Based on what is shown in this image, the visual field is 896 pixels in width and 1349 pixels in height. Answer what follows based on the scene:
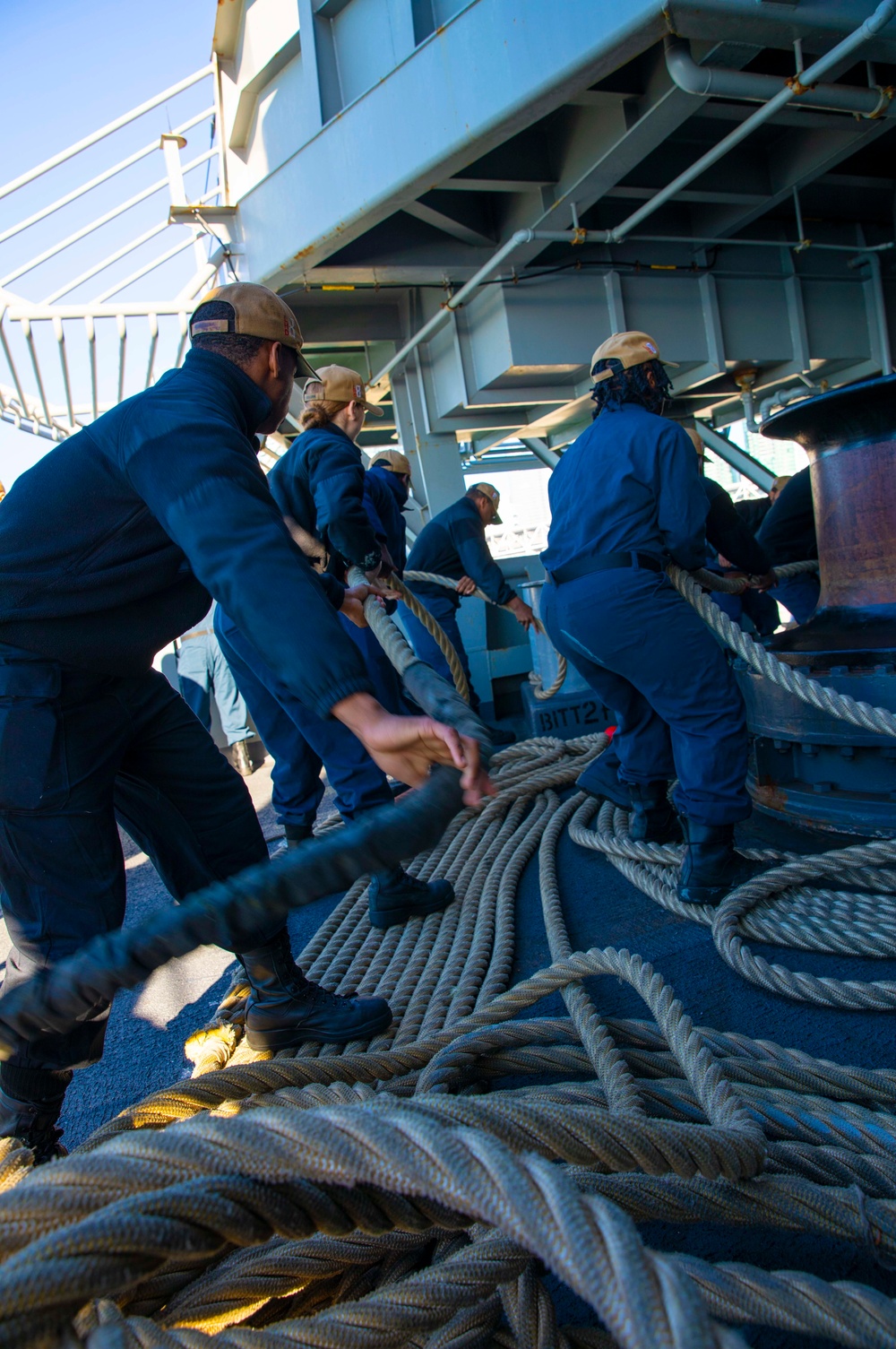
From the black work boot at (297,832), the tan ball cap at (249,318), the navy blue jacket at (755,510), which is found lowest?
the black work boot at (297,832)

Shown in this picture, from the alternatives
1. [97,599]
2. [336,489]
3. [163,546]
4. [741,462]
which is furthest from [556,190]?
[97,599]

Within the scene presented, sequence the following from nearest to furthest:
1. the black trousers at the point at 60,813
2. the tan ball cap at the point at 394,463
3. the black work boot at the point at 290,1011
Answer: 1. the black trousers at the point at 60,813
2. the black work boot at the point at 290,1011
3. the tan ball cap at the point at 394,463

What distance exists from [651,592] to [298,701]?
1063 mm

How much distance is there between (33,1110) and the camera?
1.42m

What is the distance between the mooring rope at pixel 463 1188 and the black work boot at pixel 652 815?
3.56 ft

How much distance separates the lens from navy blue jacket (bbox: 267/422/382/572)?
288cm

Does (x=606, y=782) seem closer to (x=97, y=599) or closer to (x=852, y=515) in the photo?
(x=852, y=515)

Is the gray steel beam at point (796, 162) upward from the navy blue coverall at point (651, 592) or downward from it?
upward

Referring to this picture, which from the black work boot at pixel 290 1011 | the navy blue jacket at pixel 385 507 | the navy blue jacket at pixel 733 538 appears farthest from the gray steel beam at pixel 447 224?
the black work boot at pixel 290 1011

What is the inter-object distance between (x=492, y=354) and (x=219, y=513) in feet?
16.3

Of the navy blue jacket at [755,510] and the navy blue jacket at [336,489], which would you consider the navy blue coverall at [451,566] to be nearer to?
the navy blue jacket at [755,510]

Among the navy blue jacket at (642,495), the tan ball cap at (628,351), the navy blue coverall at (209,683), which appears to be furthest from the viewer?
the navy blue coverall at (209,683)

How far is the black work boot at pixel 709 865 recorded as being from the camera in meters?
2.28

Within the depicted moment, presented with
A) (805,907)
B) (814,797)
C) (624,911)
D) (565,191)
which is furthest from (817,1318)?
(565,191)
